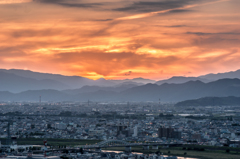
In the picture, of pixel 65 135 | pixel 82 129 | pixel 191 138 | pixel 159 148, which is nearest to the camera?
pixel 159 148

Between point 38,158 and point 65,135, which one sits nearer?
point 38,158

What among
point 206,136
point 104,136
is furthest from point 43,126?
point 206,136

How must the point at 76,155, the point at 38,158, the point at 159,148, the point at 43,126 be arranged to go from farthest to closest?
the point at 43,126, the point at 159,148, the point at 76,155, the point at 38,158


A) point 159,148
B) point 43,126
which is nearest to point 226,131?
point 159,148

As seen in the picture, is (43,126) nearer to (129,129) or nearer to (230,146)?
(129,129)

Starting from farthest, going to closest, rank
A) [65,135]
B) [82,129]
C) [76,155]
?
[82,129]
[65,135]
[76,155]

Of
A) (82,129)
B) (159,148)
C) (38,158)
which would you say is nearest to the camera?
(38,158)

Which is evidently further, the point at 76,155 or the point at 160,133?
the point at 160,133

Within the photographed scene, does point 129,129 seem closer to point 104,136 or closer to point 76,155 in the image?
point 104,136
